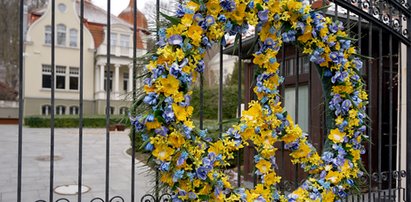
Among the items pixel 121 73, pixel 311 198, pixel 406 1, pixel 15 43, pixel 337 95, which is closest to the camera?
pixel 311 198

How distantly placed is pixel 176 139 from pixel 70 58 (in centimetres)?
2153

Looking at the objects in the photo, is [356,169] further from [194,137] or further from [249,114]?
[194,137]

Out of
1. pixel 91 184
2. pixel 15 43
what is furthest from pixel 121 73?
pixel 91 184

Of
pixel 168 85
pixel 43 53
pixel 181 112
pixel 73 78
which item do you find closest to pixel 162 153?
pixel 181 112

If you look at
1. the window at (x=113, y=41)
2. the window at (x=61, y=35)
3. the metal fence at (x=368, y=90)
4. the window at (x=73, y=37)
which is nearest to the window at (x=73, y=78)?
the window at (x=73, y=37)

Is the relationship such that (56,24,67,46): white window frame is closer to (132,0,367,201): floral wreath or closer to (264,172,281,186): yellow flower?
(132,0,367,201): floral wreath

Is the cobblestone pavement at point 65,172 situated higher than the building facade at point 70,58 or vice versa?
the building facade at point 70,58

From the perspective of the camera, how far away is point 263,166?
201cm

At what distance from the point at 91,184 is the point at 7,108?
19553 millimetres

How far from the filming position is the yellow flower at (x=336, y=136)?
225 centimetres

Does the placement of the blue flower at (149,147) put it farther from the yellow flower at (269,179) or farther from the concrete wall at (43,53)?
the concrete wall at (43,53)

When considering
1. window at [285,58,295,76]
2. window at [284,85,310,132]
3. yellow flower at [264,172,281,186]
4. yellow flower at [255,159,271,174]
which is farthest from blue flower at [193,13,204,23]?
window at [285,58,295,76]

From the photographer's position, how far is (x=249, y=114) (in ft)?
6.42

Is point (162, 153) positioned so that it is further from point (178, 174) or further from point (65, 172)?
point (65, 172)
